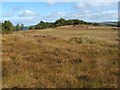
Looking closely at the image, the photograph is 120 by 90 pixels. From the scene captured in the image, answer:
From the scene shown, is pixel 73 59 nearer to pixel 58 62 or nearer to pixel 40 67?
Answer: pixel 58 62

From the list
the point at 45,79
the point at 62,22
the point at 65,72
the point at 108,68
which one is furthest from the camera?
the point at 62,22

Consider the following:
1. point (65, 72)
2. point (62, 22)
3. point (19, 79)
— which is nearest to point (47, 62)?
point (65, 72)

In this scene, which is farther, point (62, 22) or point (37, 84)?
point (62, 22)

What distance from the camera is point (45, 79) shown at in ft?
33.6

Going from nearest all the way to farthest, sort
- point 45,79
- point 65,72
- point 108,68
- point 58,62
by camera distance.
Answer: point 45,79
point 65,72
point 108,68
point 58,62

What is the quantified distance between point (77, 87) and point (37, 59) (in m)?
5.40

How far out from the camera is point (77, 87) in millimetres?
9172

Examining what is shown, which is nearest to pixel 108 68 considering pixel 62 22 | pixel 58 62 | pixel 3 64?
pixel 58 62

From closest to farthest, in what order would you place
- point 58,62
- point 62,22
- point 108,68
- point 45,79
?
point 45,79
point 108,68
point 58,62
point 62,22

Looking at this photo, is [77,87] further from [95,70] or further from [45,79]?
[95,70]

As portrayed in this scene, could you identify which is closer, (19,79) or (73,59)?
(19,79)

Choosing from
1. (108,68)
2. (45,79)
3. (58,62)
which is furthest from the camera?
(58,62)

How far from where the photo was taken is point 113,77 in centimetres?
1034

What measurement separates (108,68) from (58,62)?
2632 mm
